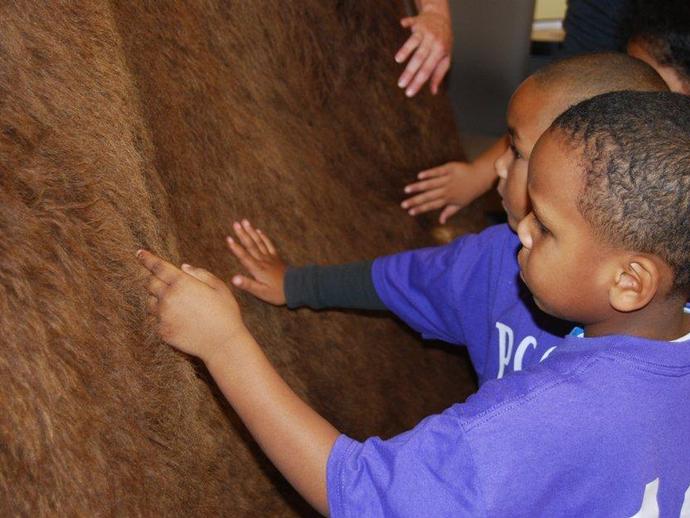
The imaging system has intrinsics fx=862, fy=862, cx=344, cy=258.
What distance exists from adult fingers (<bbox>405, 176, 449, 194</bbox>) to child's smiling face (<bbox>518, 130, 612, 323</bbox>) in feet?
1.73

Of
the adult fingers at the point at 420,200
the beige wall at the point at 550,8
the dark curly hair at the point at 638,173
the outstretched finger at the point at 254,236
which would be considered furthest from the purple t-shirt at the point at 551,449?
the beige wall at the point at 550,8

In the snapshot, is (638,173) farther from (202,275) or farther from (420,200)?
(420,200)

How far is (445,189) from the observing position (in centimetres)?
143

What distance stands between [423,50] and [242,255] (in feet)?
1.70

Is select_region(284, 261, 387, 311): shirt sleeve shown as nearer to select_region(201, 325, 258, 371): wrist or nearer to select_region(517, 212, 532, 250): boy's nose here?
select_region(201, 325, 258, 371): wrist

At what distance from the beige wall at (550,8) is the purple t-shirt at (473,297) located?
7.25 feet

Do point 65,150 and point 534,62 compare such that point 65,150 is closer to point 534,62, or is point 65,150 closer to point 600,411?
point 600,411

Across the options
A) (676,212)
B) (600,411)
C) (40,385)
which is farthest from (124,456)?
(676,212)

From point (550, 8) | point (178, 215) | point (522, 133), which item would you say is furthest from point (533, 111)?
point (550, 8)

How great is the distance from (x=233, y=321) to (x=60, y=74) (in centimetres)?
30

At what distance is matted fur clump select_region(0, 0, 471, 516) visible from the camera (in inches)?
29.4

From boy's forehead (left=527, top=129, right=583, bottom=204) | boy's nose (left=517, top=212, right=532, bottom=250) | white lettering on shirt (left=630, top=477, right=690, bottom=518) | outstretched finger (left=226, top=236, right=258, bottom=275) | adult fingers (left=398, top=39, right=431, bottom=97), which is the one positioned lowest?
white lettering on shirt (left=630, top=477, right=690, bottom=518)

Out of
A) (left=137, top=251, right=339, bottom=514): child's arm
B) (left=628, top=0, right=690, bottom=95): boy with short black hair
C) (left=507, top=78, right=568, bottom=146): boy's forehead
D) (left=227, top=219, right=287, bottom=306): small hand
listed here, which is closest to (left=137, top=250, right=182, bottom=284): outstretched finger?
(left=137, top=251, right=339, bottom=514): child's arm

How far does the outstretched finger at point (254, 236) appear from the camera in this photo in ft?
3.52
